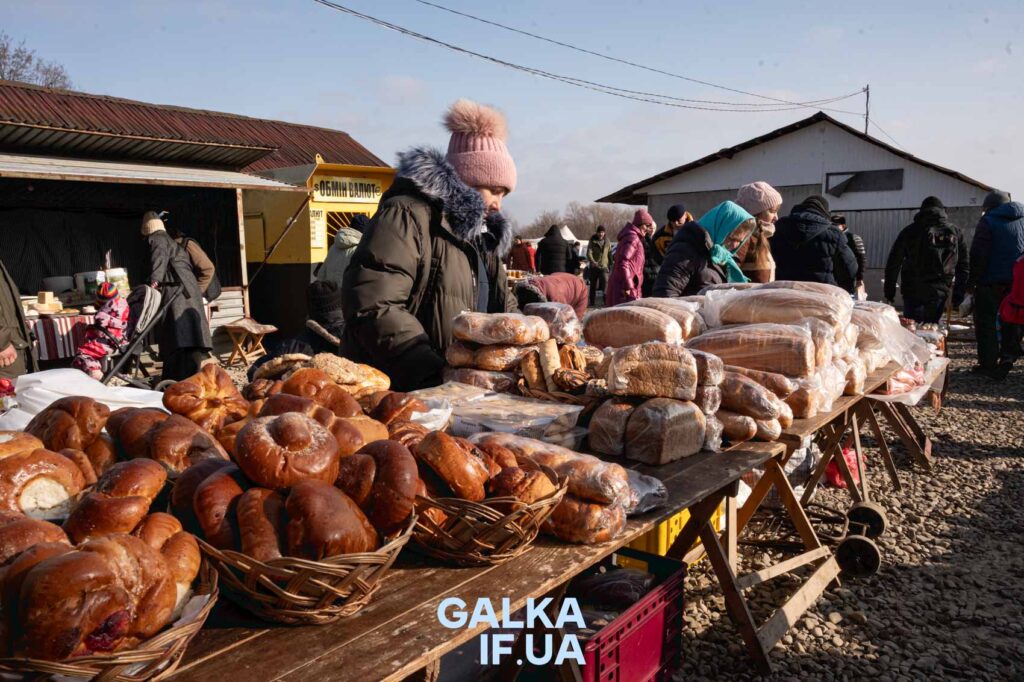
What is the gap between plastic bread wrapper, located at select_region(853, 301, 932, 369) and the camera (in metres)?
4.25

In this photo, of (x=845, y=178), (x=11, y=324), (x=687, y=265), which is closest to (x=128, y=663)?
(x=11, y=324)

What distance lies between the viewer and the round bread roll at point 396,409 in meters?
1.96

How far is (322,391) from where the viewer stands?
1.89 meters

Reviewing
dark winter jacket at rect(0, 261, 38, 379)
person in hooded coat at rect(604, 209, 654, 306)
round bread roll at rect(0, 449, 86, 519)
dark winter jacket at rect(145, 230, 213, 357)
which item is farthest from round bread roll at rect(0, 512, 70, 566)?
person in hooded coat at rect(604, 209, 654, 306)

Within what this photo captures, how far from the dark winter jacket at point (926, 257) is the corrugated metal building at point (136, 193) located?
8.65m

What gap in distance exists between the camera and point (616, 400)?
251cm

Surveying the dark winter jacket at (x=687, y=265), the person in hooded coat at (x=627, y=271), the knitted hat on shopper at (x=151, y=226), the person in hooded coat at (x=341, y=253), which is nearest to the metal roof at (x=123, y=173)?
the knitted hat on shopper at (x=151, y=226)

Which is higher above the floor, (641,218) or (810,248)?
(641,218)

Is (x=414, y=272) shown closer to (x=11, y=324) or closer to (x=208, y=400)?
(x=208, y=400)

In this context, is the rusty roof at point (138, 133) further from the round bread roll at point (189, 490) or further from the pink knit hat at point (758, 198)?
the round bread roll at point (189, 490)

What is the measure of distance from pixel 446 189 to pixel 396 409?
1.43 metres

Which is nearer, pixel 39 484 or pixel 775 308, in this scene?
pixel 39 484

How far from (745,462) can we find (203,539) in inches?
74.2

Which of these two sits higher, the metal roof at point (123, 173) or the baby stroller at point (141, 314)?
the metal roof at point (123, 173)
